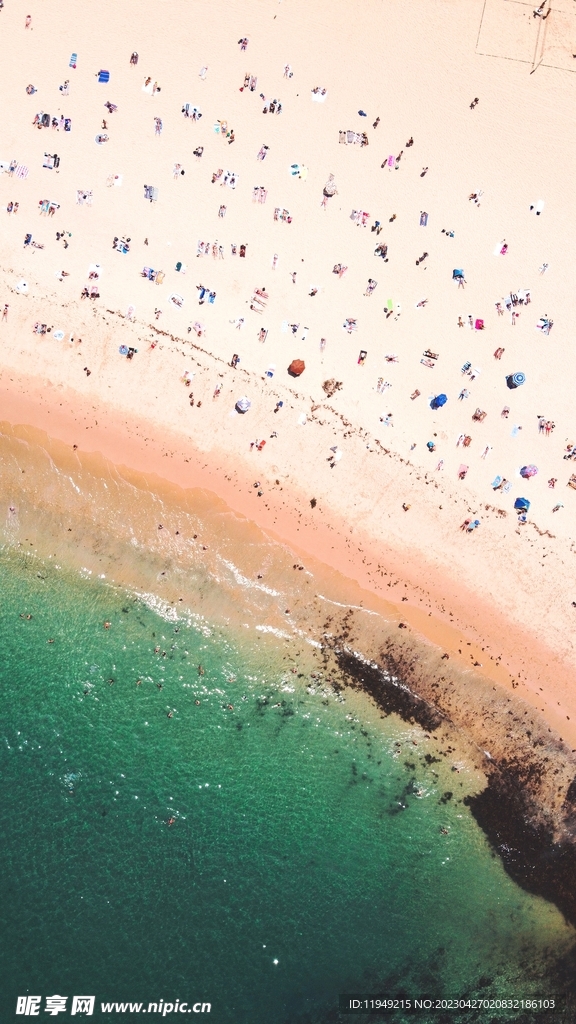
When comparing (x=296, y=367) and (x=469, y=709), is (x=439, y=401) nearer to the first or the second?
(x=296, y=367)

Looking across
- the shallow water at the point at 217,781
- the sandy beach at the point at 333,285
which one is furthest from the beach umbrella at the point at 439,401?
the shallow water at the point at 217,781

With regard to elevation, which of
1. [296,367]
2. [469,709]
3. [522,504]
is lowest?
[469,709]

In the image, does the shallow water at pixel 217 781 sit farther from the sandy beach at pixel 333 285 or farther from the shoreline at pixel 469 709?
the sandy beach at pixel 333 285

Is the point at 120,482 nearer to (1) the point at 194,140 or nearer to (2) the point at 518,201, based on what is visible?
(1) the point at 194,140

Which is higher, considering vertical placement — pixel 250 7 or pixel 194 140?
pixel 250 7

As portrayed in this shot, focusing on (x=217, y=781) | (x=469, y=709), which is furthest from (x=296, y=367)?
(x=217, y=781)

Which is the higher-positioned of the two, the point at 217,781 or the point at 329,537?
the point at 329,537

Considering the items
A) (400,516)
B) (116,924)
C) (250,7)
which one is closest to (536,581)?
(400,516)
